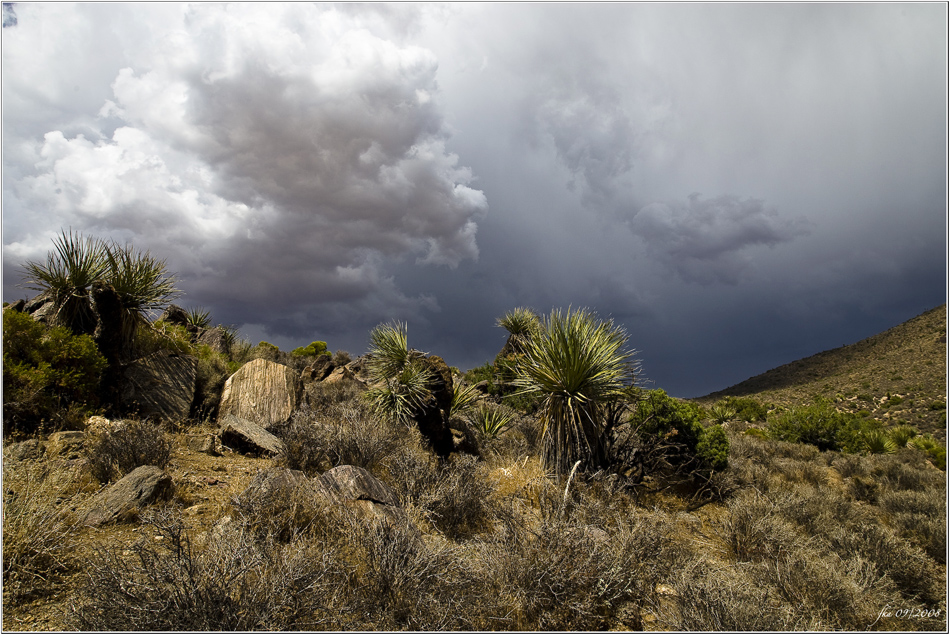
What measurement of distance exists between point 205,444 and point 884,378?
155 feet

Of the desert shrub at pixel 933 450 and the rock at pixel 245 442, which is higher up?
the rock at pixel 245 442

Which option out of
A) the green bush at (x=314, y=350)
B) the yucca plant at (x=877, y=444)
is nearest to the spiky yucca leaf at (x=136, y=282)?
the green bush at (x=314, y=350)

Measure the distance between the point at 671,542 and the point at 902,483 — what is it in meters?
11.2

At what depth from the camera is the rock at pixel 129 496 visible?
4062mm

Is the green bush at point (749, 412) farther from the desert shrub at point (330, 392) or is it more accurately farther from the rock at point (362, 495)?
the rock at point (362, 495)

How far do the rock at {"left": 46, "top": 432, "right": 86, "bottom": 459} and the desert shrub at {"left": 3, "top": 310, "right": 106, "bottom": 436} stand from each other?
1.86 ft

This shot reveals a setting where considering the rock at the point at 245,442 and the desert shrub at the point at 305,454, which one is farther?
the rock at the point at 245,442

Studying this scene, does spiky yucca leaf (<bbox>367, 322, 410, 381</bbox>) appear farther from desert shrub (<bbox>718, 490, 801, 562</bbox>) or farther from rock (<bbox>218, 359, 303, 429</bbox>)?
desert shrub (<bbox>718, 490, 801, 562</bbox>)

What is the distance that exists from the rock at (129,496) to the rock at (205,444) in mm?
2282

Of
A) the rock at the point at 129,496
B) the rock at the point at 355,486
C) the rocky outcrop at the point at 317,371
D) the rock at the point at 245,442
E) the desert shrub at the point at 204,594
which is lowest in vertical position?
the desert shrub at the point at 204,594

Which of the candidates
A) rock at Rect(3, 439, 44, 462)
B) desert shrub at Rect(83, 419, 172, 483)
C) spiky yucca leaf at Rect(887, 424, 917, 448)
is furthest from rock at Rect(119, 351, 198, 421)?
spiky yucca leaf at Rect(887, 424, 917, 448)

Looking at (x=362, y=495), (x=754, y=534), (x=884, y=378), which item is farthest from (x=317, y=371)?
(x=884, y=378)

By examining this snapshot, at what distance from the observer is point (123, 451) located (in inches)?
206

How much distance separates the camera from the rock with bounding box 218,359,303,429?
9258mm
